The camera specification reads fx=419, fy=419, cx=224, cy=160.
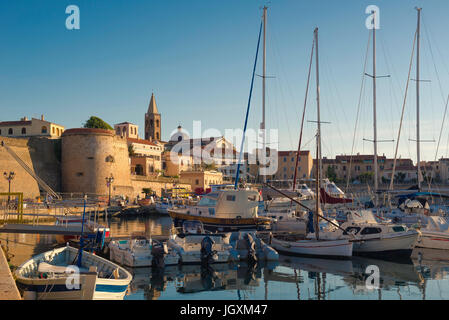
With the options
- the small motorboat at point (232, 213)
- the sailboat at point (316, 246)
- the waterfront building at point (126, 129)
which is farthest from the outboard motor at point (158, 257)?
the waterfront building at point (126, 129)

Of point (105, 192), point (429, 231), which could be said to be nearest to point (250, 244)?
point (429, 231)

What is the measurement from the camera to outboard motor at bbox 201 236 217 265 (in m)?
15.9

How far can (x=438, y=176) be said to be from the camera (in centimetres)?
8688

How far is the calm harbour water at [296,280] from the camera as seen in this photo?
12172 millimetres

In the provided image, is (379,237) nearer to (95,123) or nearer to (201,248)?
(201,248)

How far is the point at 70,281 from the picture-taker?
29.8 ft

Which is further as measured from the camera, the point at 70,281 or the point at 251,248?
the point at 251,248

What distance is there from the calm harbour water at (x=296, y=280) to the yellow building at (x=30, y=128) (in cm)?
4834

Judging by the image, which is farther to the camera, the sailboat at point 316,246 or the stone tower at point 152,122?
the stone tower at point 152,122

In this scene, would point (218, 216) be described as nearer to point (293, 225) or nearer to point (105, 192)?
point (293, 225)

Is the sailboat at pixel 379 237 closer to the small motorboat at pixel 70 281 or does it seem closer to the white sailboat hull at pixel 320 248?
the white sailboat hull at pixel 320 248

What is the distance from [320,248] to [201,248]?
5020mm

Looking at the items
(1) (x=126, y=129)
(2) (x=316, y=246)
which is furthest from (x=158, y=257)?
(1) (x=126, y=129)

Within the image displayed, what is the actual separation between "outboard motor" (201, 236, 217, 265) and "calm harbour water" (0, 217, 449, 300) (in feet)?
1.14
